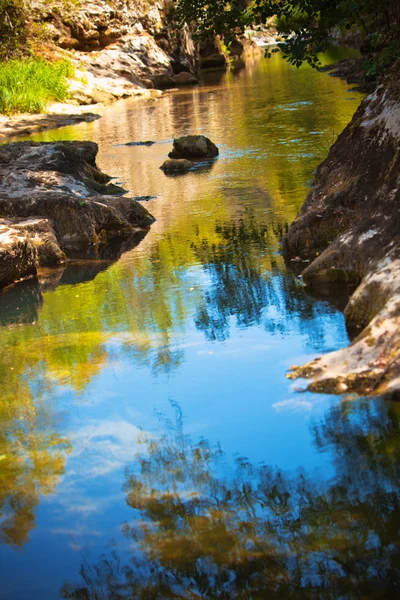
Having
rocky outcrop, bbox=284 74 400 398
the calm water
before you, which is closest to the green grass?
the calm water

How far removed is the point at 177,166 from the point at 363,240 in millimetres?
9065

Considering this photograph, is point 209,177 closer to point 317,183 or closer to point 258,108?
point 317,183

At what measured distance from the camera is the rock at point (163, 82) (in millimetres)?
40531

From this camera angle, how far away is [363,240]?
7.36 m

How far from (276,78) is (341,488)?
32085 millimetres

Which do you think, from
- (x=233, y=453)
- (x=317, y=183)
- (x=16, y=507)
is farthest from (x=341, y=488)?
(x=317, y=183)

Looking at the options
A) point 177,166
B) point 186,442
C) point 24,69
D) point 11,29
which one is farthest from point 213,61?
point 186,442

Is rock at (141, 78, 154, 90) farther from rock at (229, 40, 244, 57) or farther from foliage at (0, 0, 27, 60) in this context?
rock at (229, 40, 244, 57)

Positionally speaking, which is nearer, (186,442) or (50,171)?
(186,442)

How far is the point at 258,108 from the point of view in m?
24.4

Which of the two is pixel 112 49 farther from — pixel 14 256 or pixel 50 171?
pixel 14 256

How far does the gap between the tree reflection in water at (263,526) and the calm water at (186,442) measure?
10 mm

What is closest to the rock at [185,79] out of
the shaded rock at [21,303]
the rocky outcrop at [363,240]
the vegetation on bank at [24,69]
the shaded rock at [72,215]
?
the vegetation on bank at [24,69]

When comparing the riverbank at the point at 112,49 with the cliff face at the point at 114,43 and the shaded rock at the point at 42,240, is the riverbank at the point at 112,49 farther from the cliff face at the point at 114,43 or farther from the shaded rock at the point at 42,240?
the shaded rock at the point at 42,240
